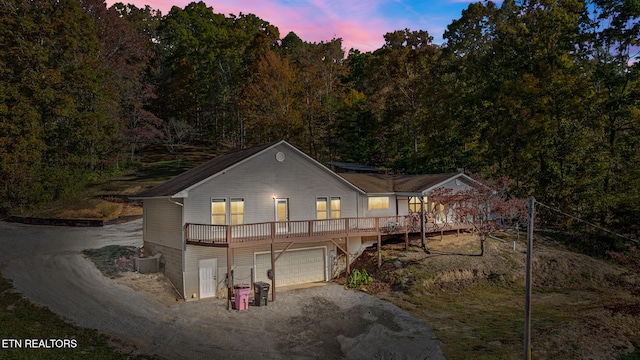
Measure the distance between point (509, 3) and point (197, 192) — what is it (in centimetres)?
4022

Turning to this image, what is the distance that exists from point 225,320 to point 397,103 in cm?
3711

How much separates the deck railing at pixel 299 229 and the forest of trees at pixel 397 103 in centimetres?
1339

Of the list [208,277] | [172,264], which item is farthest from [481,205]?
[172,264]

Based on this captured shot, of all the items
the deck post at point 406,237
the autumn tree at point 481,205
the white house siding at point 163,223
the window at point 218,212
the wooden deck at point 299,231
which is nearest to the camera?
the wooden deck at point 299,231

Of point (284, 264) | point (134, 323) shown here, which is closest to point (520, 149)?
point (284, 264)

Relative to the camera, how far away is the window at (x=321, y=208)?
82.9 feet

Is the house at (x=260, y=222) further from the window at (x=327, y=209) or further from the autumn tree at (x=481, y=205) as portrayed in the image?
the autumn tree at (x=481, y=205)

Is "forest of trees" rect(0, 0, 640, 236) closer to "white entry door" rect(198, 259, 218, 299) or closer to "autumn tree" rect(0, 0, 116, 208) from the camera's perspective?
"autumn tree" rect(0, 0, 116, 208)

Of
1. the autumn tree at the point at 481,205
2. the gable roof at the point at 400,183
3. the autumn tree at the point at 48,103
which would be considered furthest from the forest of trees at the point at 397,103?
the gable roof at the point at 400,183

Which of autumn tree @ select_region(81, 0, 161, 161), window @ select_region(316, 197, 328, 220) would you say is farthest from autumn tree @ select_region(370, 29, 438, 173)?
autumn tree @ select_region(81, 0, 161, 161)

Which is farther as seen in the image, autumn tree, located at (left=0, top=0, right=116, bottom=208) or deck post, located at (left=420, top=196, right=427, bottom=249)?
autumn tree, located at (left=0, top=0, right=116, bottom=208)

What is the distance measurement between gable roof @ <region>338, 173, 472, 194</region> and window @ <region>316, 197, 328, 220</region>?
3.42m

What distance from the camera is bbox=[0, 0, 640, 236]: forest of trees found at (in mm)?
32094

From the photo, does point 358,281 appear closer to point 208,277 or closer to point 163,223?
point 208,277
